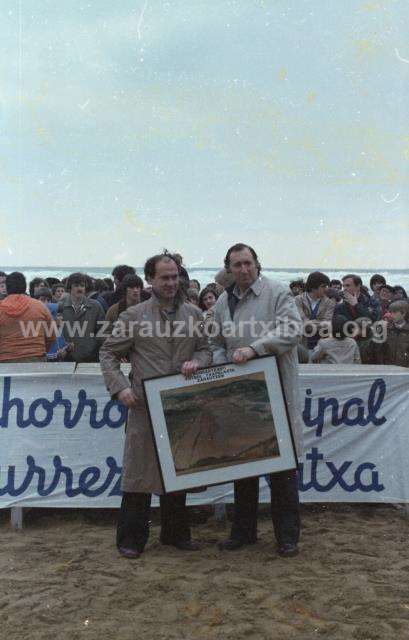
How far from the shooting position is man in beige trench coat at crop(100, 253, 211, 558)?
4.30 metres

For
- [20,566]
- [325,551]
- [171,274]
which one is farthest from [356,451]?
[20,566]

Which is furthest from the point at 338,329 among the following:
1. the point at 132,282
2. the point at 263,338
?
the point at 263,338

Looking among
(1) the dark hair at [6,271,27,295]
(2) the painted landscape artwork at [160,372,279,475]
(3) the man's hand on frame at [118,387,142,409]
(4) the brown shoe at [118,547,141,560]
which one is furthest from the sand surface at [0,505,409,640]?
(1) the dark hair at [6,271,27,295]

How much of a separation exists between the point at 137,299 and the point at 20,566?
2.56 metres

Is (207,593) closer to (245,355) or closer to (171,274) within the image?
(245,355)

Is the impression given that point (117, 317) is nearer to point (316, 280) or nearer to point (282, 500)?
point (316, 280)

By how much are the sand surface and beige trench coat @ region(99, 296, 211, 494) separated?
0.51 m

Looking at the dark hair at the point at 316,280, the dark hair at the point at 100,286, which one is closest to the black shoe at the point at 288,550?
the dark hair at the point at 316,280

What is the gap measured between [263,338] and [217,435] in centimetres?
62

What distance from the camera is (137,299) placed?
6129mm

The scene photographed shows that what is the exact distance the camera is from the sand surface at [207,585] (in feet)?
11.0

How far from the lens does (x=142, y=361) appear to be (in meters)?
4.36

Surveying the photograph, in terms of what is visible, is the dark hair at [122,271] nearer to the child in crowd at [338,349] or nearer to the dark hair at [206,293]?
the dark hair at [206,293]

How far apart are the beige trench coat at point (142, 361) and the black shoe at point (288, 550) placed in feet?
2.68
